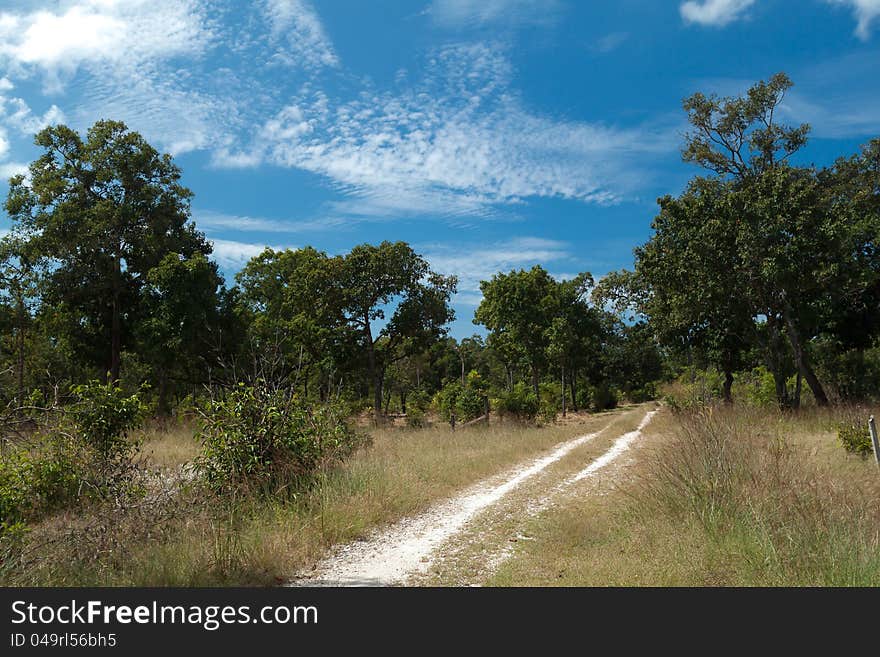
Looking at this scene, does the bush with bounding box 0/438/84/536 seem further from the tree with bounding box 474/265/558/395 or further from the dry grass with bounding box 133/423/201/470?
the tree with bounding box 474/265/558/395

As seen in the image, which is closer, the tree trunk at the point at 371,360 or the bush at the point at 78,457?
the bush at the point at 78,457

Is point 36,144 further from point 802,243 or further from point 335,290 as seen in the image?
point 802,243

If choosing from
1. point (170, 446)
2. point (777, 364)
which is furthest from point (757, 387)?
point (170, 446)

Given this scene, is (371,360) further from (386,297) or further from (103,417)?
(103,417)

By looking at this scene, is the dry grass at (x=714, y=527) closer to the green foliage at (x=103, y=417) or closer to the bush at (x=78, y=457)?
the bush at (x=78, y=457)

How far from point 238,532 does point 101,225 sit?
858 inches

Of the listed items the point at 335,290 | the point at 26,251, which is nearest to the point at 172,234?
the point at 26,251

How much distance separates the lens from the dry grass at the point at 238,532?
561 centimetres

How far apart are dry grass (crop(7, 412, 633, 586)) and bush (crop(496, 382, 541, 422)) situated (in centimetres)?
1483

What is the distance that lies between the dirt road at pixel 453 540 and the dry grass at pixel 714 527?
1.50 feet

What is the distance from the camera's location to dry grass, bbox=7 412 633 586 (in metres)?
5.61

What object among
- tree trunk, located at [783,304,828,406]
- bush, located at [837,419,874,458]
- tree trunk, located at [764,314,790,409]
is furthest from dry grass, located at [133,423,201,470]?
tree trunk, located at [764,314,790,409]

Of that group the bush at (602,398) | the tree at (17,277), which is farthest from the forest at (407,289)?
the bush at (602,398)

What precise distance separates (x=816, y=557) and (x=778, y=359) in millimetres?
20127
